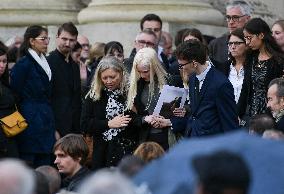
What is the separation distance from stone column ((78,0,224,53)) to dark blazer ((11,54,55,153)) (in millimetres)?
2641

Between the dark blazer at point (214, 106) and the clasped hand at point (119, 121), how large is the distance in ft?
3.28

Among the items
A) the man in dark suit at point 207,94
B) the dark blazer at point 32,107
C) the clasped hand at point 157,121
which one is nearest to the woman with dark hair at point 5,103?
the dark blazer at point 32,107

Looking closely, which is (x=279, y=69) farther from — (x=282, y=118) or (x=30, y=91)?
(x=30, y=91)

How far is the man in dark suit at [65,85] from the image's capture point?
1121cm

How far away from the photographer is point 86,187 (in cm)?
381

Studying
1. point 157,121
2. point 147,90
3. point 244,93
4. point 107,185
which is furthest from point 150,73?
point 107,185

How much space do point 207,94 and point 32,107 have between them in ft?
8.34

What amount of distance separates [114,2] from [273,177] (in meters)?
9.22

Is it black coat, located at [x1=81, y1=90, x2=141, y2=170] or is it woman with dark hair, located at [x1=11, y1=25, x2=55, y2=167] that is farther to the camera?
woman with dark hair, located at [x1=11, y1=25, x2=55, y2=167]

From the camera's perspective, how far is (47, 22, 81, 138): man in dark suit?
1121 centimetres

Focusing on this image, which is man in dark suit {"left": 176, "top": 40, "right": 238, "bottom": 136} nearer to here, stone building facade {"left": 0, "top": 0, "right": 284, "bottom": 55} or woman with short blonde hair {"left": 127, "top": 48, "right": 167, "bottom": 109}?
woman with short blonde hair {"left": 127, "top": 48, "right": 167, "bottom": 109}

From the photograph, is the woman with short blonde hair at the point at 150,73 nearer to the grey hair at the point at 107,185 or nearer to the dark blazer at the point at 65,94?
the dark blazer at the point at 65,94

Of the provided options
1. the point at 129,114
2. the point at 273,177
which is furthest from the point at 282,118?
the point at 273,177

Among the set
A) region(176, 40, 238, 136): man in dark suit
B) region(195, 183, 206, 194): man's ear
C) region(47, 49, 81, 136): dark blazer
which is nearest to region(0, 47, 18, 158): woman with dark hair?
region(47, 49, 81, 136): dark blazer
